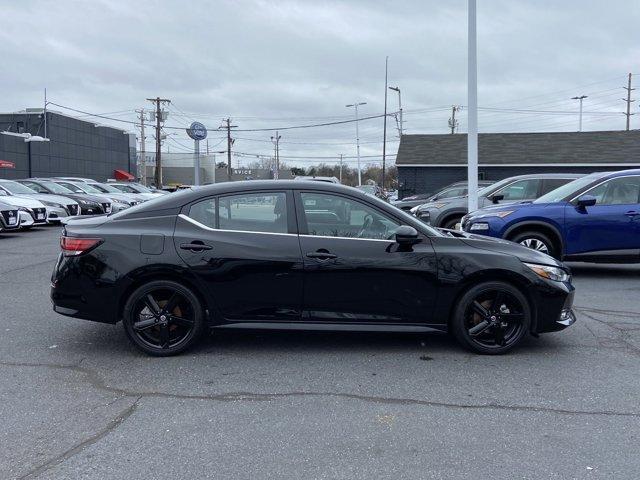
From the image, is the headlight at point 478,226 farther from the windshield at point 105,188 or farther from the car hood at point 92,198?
the windshield at point 105,188

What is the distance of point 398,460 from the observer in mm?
3361

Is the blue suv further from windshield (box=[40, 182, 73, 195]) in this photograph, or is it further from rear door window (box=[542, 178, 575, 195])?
windshield (box=[40, 182, 73, 195])

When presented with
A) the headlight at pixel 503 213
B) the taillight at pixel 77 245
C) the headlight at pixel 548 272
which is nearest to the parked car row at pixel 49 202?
the taillight at pixel 77 245

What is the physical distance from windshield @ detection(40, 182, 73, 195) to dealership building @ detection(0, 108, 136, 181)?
1312cm

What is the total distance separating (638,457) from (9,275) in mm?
8930

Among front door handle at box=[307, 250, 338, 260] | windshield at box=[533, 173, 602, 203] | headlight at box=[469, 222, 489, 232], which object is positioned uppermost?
windshield at box=[533, 173, 602, 203]

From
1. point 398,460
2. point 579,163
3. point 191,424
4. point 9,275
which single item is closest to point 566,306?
point 398,460

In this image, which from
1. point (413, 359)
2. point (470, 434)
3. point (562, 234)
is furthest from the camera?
point (562, 234)

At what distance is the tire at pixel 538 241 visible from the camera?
901 cm

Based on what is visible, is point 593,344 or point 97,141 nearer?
point 593,344

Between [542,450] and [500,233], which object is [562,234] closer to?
[500,233]

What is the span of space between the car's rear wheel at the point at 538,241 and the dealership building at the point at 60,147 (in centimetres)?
3120

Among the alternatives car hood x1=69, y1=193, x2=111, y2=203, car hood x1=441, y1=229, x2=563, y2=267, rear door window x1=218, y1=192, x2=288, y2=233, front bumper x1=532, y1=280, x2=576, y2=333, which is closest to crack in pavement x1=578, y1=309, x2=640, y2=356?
front bumper x1=532, y1=280, x2=576, y2=333

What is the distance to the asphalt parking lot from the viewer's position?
130 inches
